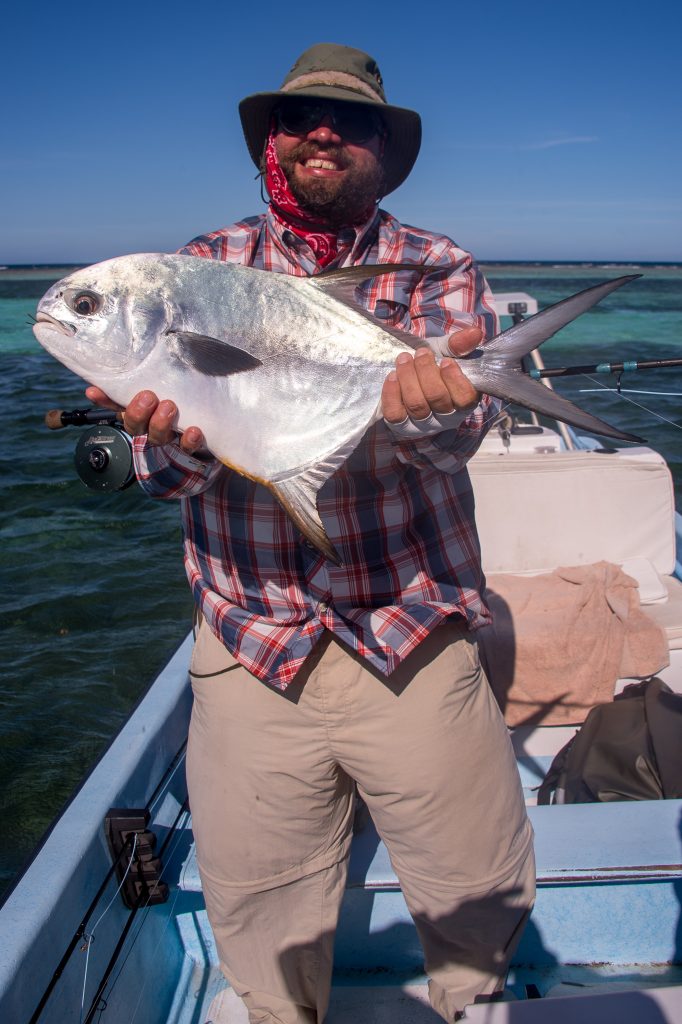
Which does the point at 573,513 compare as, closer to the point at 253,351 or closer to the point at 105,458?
the point at 105,458

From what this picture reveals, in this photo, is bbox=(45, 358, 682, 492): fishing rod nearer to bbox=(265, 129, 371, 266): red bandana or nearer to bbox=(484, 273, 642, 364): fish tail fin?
bbox=(265, 129, 371, 266): red bandana

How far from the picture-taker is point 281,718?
2.19m

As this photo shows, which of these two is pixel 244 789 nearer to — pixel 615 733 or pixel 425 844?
pixel 425 844

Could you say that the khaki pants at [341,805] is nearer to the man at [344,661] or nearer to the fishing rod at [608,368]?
the man at [344,661]

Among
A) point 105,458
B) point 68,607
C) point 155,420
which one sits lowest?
point 68,607

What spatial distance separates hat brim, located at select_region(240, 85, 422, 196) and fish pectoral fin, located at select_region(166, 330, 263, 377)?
2.82 feet

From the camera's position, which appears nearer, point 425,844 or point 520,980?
point 425,844

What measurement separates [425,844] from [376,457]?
1.10 m

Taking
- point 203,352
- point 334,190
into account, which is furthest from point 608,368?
point 203,352

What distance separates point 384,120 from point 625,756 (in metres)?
2.65

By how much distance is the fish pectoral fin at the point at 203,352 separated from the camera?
189 cm

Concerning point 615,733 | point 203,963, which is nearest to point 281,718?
point 203,963

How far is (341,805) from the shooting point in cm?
235

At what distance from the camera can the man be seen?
2135 millimetres
